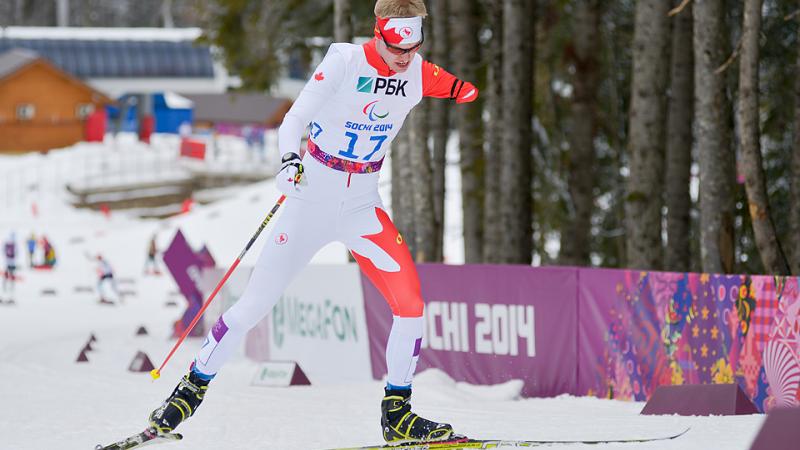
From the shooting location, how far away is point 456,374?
1195cm

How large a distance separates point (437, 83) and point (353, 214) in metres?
0.92

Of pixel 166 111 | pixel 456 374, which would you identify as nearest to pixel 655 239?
pixel 456 374

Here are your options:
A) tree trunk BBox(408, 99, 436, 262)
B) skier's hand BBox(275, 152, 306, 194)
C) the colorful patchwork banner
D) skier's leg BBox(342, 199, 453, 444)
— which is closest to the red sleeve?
skier's leg BBox(342, 199, 453, 444)

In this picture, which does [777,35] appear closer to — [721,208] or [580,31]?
[580,31]

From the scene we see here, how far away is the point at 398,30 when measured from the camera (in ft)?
22.4

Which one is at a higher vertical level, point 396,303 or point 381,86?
point 381,86

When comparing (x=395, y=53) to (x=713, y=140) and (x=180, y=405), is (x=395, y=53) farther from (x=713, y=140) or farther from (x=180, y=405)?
(x=713, y=140)

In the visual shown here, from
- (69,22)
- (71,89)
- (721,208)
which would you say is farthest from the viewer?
(69,22)

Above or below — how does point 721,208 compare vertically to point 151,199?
above

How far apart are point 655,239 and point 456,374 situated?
3.23 m

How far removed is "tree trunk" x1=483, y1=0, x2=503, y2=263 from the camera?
1833 cm

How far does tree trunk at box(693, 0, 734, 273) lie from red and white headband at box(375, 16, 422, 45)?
5431 millimetres

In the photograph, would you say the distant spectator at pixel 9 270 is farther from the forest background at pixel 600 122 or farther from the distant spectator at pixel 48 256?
the forest background at pixel 600 122

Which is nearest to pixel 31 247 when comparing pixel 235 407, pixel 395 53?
pixel 235 407
